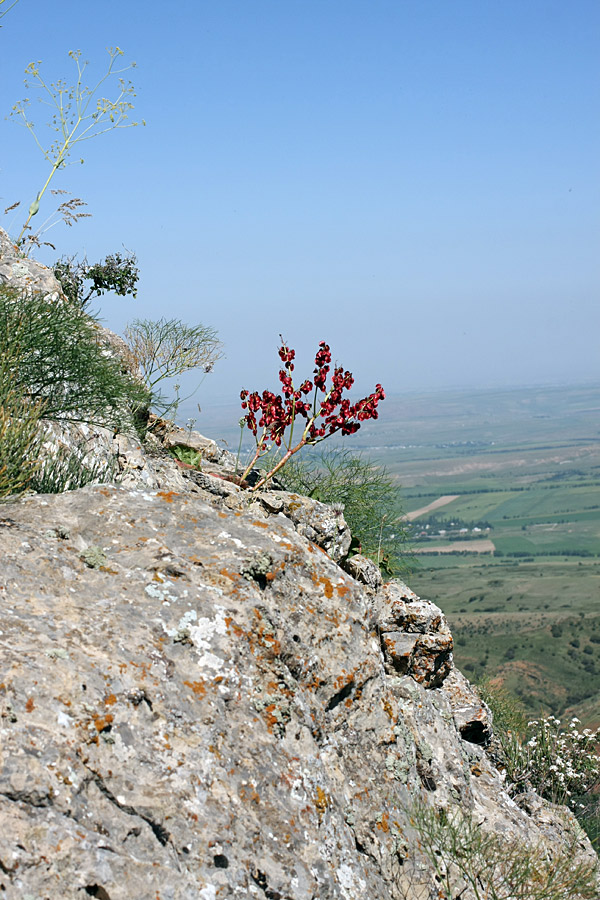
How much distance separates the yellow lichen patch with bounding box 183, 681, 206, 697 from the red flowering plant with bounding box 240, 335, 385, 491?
14.9 feet

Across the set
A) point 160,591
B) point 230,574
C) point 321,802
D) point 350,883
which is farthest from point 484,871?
point 160,591

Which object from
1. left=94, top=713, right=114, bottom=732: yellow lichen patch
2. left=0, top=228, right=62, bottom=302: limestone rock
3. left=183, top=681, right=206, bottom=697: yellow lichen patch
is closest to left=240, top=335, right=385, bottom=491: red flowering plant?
left=0, top=228, right=62, bottom=302: limestone rock

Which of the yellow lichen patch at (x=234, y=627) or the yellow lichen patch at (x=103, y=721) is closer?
the yellow lichen patch at (x=103, y=721)

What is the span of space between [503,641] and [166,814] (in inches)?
3201

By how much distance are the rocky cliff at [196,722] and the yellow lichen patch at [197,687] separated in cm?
1

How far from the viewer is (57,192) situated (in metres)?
12.3

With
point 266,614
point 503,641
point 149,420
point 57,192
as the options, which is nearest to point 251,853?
point 266,614

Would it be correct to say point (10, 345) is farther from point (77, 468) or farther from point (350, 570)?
point (350, 570)

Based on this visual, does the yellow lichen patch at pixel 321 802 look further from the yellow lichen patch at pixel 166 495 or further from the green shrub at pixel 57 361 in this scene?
the green shrub at pixel 57 361

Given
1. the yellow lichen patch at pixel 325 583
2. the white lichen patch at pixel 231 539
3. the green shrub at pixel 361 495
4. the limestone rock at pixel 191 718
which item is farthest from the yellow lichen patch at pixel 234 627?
the green shrub at pixel 361 495

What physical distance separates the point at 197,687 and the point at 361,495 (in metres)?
7.72

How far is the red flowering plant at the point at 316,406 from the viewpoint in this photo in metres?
9.03

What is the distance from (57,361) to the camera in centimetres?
762

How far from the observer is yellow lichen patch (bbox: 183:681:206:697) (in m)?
4.41
